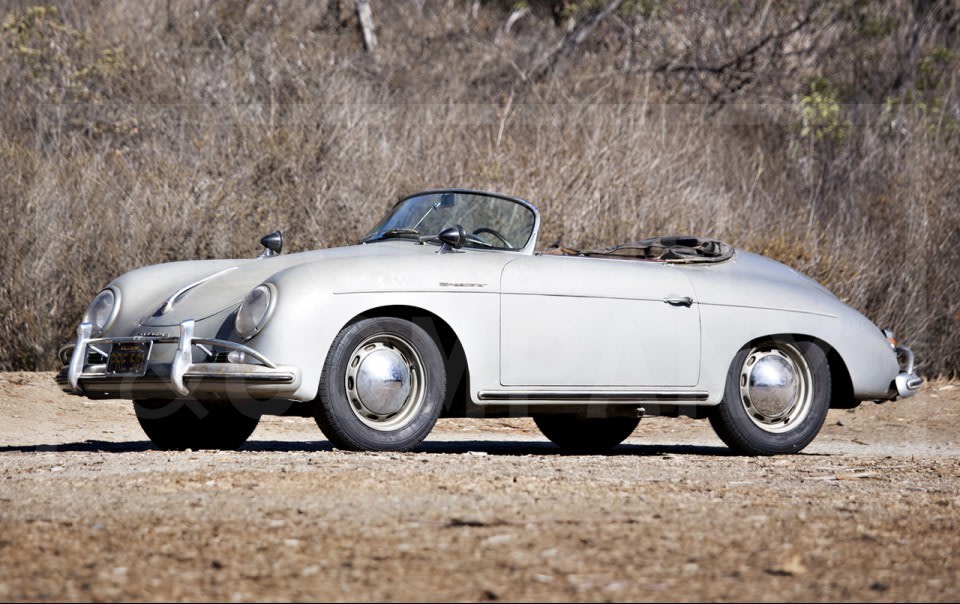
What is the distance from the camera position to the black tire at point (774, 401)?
7.88 meters

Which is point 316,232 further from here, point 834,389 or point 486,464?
point 486,464

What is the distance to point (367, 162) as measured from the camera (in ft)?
59.6

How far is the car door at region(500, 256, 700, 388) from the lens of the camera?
7172 mm

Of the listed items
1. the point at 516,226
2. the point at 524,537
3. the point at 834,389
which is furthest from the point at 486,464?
the point at 834,389

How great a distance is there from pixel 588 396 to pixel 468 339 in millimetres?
886

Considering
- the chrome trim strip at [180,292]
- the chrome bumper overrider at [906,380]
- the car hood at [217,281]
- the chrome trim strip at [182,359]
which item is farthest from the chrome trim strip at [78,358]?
the chrome bumper overrider at [906,380]

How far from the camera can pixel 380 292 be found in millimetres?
6676

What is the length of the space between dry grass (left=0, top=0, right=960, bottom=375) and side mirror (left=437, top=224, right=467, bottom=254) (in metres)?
8.00

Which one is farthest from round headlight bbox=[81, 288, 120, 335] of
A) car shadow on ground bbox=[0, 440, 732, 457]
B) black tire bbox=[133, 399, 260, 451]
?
car shadow on ground bbox=[0, 440, 732, 457]

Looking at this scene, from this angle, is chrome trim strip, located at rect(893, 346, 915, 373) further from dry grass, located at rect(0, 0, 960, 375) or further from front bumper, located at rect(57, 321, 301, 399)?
dry grass, located at rect(0, 0, 960, 375)

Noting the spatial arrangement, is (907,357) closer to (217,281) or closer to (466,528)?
(217,281)

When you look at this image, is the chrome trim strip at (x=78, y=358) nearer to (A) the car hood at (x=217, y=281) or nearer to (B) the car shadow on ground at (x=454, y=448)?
(A) the car hood at (x=217, y=281)

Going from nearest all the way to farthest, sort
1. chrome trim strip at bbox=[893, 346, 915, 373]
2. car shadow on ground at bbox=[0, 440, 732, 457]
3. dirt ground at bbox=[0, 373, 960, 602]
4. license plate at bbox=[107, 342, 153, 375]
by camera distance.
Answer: dirt ground at bbox=[0, 373, 960, 602] < license plate at bbox=[107, 342, 153, 375] < car shadow on ground at bbox=[0, 440, 732, 457] < chrome trim strip at bbox=[893, 346, 915, 373]

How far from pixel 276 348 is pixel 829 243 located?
13577 mm
